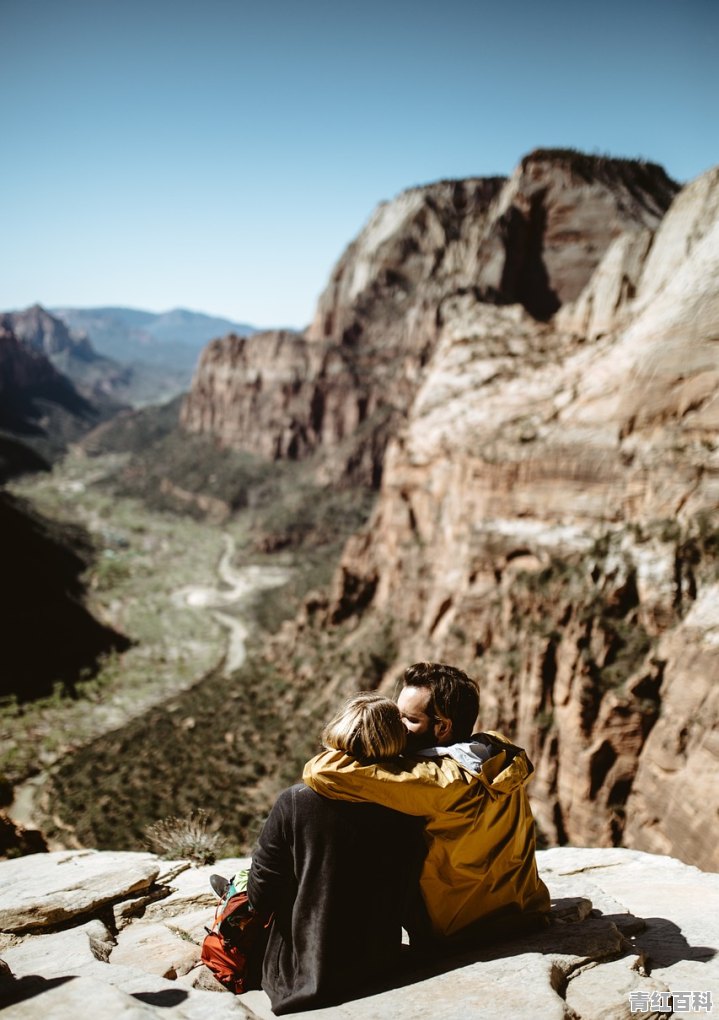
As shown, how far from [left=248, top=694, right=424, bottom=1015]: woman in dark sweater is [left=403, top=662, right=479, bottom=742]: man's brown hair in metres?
0.58

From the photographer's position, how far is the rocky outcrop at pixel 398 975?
4773 millimetres

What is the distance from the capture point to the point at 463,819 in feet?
16.1

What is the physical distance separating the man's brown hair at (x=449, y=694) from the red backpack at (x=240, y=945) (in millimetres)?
2455

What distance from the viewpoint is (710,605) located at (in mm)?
17031

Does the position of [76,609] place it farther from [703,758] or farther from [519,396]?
[703,758]

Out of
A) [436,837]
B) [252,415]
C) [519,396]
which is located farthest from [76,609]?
[252,415]

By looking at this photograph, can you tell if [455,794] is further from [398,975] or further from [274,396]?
[274,396]

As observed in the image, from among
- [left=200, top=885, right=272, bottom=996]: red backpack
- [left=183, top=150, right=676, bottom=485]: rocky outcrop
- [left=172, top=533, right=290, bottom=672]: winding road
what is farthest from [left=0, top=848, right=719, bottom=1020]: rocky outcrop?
[left=183, top=150, right=676, bottom=485]: rocky outcrop

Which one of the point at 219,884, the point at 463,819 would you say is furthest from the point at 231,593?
the point at 463,819

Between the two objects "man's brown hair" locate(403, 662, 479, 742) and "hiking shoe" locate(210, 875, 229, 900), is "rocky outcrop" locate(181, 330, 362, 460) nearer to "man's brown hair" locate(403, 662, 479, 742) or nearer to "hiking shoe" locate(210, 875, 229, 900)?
"hiking shoe" locate(210, 875, 229, 900)

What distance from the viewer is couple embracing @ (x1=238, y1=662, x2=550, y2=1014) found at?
4.57m

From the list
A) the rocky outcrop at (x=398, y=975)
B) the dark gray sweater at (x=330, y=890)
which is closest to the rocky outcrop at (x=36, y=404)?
the rocky outcrop at (x=398, y=975)

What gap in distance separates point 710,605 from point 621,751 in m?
5.01

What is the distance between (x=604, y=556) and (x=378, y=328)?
287ft
